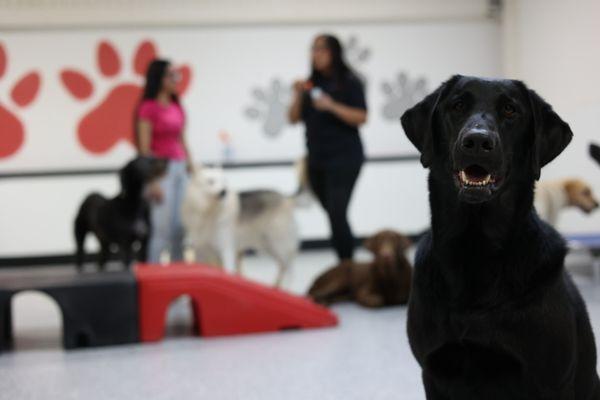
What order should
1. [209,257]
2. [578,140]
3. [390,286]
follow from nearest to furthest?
[390,286]
[209,257]
[578,140]

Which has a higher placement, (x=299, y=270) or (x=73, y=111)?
A: (x=73, y=111)

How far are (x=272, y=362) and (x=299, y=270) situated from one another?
302 centimetres

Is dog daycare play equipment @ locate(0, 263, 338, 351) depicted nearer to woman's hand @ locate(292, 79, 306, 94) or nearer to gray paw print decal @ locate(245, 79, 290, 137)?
woman's hand @ locate(292, 79, 306, 94)

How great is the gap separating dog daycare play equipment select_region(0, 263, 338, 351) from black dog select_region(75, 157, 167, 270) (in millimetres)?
891

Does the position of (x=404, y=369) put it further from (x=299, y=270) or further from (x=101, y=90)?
(x=101, y=90)

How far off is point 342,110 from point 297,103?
1.23 feet

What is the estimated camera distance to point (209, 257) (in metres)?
5.08

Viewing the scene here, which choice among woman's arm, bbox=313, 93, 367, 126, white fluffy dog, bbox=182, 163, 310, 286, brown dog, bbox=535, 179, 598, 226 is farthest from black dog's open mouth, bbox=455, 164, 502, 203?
brown dog, bbox=535, 179, 598, 226

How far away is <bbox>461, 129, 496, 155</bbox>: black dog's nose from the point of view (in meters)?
1.41

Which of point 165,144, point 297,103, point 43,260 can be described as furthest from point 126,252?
point 43,260

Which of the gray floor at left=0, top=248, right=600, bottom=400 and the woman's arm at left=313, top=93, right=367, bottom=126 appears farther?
the woman's arm at left=313, top=93, right=367, bottom=126

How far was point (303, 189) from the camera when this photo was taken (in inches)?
203

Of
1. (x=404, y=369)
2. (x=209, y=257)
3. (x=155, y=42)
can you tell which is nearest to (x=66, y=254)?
(x=155, y=42)

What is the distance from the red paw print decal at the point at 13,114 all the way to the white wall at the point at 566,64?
486cm
